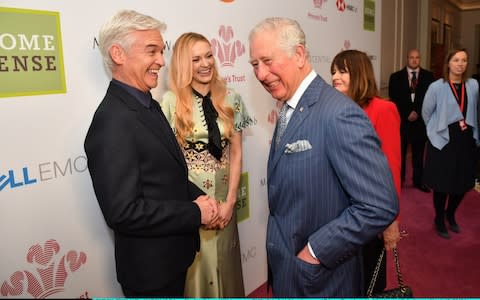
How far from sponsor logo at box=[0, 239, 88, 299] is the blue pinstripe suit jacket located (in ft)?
2.83

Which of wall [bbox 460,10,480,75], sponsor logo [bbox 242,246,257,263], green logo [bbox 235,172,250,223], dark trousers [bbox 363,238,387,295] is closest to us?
dark trousers [bbox 363,238,387,295]

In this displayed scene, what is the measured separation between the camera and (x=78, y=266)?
1.74 m

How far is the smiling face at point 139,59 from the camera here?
1.42m

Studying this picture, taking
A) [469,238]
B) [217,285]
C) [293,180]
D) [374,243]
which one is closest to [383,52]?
[469,238]

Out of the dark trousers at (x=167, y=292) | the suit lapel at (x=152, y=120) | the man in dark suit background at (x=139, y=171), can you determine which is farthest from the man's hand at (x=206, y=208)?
the dark trousers at (x=167, y=292)

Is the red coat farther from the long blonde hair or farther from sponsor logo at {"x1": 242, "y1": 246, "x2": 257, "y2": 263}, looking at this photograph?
sponsor logo at {"x1": 242, "y1": 246, "x2": 257, "y2": 263}

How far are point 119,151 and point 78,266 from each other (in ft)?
2.42

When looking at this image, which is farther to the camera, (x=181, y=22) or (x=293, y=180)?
(x=181, y=22)

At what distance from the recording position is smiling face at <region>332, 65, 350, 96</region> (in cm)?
212

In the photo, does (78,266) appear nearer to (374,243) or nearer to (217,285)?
(217,285)

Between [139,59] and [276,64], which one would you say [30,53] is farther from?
[276,64]

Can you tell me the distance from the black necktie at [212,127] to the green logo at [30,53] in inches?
25.1

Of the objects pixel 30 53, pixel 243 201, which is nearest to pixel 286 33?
pixel 30 53

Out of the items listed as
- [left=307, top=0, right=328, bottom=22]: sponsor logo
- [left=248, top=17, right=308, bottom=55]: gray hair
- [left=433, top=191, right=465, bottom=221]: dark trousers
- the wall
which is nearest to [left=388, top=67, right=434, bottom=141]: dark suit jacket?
[left=433, top=191, right=465, bottom=221]: dark trousers
